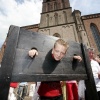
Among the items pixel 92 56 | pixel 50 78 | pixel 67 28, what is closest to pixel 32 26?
pixel 67 28

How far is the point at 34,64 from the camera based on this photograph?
192cm

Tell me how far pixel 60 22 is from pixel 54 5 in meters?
4.23

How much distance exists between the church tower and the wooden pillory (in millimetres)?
12770

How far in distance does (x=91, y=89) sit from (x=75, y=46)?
87cm

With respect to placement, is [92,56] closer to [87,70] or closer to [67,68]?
[87,70]

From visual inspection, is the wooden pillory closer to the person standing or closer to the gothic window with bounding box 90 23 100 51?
the person standing

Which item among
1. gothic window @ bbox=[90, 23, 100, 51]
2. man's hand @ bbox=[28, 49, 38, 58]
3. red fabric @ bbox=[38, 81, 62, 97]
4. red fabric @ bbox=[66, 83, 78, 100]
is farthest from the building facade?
man's hand @ bbox=[28, 49, 38, 58]

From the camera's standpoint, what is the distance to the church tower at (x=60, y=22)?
1591 centimetres

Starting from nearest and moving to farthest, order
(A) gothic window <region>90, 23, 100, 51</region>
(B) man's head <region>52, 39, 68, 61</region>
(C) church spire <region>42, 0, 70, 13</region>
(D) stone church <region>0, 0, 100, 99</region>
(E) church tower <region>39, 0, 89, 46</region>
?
(B) man's head <region>52, 39, 68, 61</region>
(D) stone church <region>0, 0, 100, 99</region>
(A) gothic window <region>90, 23, 100, 51</region>
(E) church tower <region>39, 0, 89, 46</region>
(C) church spire <region>42, 0, 70, 13</region>

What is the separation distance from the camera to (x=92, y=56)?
10.9ft

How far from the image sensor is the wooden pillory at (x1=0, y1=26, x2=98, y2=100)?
5.53 feet

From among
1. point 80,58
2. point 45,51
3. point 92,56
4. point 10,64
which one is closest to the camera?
point 10,64

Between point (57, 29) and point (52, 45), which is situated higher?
point (57, 29)

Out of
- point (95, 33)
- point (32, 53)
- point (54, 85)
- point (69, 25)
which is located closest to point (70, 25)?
point (69, 25)
